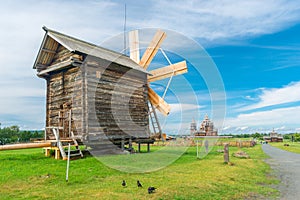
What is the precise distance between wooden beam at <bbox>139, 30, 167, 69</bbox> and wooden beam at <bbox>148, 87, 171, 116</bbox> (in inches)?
93.6

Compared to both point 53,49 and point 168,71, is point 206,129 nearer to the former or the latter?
point 168,71

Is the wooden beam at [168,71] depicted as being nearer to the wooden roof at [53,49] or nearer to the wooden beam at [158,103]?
the wooden beam at [158,103]

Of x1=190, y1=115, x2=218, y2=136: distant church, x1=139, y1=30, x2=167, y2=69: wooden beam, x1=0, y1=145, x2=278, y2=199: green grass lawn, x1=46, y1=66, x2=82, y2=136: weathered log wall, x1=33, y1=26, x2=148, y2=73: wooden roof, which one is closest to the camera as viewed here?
x1=0, y1=145, x2=278, y2=199: green grass lawn

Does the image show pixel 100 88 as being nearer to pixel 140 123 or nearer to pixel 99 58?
pixel 99 58

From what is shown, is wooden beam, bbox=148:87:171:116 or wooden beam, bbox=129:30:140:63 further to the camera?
wooden beam, bbox=129:30:140:63

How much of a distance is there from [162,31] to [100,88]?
8.16 meters

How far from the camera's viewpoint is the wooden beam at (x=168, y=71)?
19.6m

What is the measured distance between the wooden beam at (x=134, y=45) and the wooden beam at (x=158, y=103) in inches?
139

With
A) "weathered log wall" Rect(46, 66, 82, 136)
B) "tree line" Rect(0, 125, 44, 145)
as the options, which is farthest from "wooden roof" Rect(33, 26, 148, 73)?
"tree line" Rect(0, 125, 44, 145)

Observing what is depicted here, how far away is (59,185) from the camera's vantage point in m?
8.31

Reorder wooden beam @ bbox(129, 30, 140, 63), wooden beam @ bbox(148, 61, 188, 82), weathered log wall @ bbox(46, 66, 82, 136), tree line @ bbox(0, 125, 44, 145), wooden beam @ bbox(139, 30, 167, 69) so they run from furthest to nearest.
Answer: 1. tree line @ bbox(0, 125, 44, 145)
2. wooden beam @ bbox(129, 30, 140, 63)
3. wooden beam @ bbox(139, 30, 167, 69)
4. wooden beam @ bbox(148, 61, 188, 82)
5. weathered log wall @ bbox(46, 66, 82, 136)

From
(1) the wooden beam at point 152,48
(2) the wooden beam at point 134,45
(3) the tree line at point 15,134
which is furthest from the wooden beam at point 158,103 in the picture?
(3) the tree line at point 15,134

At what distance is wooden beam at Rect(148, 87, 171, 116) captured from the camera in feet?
63.8

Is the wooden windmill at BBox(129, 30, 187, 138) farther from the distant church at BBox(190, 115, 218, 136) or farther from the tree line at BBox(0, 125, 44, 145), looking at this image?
the tree line at BBox(0, 125, 44, 145)
